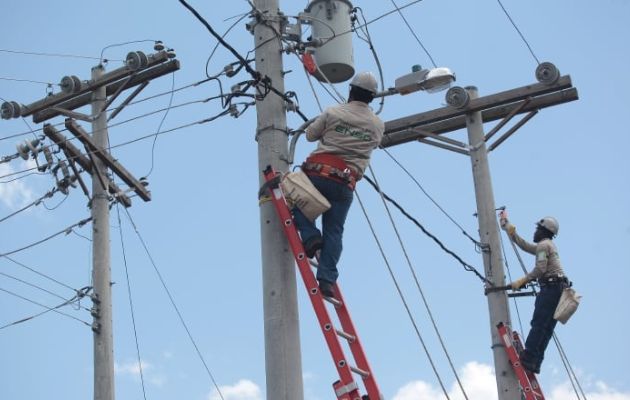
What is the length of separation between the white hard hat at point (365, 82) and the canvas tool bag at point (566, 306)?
4.94 metres

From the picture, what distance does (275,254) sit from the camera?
6.71 m

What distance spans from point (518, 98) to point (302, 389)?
297 inches

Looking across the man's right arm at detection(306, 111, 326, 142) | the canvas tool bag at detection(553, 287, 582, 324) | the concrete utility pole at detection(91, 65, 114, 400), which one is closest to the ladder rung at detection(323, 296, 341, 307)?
the man's right arm at detection(306, 111, 326, 142)

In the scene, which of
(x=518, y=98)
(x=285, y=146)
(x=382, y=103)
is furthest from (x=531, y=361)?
(x=285, y=146)

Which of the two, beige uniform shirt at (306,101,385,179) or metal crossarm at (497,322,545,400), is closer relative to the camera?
beige uniform shirt at (306,101,385,179)

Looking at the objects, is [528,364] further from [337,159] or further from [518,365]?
[337,159]

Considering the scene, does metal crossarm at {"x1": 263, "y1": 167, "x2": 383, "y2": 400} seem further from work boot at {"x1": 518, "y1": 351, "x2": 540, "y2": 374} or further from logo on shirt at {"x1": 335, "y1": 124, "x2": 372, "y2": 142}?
work boot at {"x1": 518, "y1": 351, "x2": 540, "y2": 374}

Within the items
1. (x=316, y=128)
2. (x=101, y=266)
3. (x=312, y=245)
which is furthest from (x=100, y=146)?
(x=312, y=245)

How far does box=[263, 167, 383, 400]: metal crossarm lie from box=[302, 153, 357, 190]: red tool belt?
29cm

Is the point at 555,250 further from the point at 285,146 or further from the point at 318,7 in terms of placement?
the point at 285,146

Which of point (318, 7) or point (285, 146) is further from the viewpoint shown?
point (318, 7)

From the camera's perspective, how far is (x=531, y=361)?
→ 1150 centimetres

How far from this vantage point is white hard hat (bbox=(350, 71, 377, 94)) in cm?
725

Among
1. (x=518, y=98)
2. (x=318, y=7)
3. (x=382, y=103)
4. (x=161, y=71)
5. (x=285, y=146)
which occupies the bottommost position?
(x=285, y=146)
